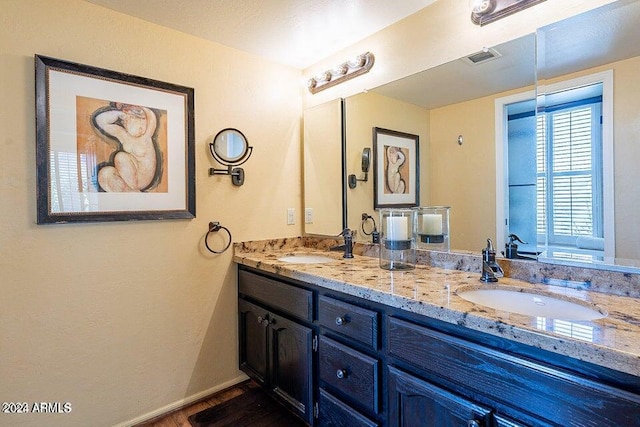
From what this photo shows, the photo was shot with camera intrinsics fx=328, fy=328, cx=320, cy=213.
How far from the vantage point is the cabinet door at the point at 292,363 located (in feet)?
5.08

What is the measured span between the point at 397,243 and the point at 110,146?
1.53 m

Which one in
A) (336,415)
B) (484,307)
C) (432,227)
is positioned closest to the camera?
(484,307)

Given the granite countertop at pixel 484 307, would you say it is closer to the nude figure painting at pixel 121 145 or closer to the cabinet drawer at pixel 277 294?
the cabinet drawer at pixel 277 294

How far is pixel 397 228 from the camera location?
1.61 meters

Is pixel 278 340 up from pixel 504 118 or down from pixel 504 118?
down

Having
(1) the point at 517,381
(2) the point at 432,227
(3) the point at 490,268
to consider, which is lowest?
(1) the point at 517,381

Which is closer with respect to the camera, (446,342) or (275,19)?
(446,342)

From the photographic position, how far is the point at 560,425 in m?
0.77

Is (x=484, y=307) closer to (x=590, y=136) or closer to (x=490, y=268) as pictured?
(x=490, y=268)

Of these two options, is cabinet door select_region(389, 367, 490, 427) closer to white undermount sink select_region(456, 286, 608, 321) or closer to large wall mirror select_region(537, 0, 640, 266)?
white undermount sink select_region(456, 286, 608, 321)

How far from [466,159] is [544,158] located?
342 millimetres

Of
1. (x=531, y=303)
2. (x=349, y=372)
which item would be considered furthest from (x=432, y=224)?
(x=349, y=372)

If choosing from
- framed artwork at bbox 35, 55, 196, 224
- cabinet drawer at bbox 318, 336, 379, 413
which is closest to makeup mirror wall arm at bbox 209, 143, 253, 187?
framed artwork at bbox 35, 55, 196, 224

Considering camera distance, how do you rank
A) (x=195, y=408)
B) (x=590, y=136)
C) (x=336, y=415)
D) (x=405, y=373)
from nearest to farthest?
1. (x=405, y=373)
2. (x=590, y=136)
3. (x=336, y=415)
4. (x=195, y=408)
